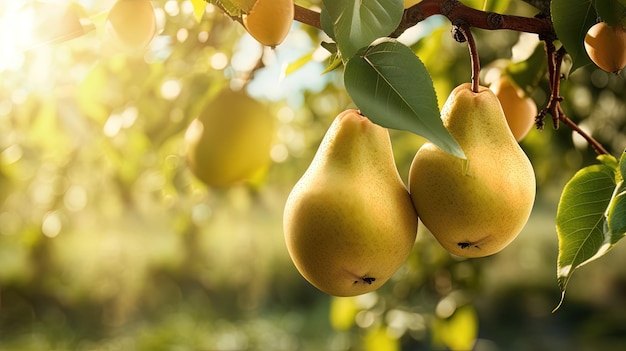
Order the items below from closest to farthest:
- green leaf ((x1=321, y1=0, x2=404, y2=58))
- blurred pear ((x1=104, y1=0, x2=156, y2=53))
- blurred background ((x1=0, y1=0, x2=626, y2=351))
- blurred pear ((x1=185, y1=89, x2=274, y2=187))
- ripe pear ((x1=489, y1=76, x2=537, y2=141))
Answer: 1. green leaf ((x1=321, y1=0, x2=404, y2=58))
2. blurred pear ((x1=104, y1=0, x2=156, y2=53))
3. ripe pear ((x1=489, y1=76, x2=537, y2=141))
4. blurred pear ((x1=185, y1=89, x2=274, y2=187))
5. blurred background ((x1=0, y1=0, x2=626, y2=351))

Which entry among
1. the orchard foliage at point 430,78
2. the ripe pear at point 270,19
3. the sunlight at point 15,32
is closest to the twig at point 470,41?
the orchard foliage at point 430,78

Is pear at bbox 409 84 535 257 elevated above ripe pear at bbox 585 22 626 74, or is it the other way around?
ripe pear at bbox 585 22 626 74

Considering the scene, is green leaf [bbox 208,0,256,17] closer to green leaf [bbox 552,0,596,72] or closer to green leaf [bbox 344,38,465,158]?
green leaf [bbox 344,38,465,158]

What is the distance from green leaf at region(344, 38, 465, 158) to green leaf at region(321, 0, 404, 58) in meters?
0.02

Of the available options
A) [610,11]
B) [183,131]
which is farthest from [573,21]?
[183,131]

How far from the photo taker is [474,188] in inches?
16.5

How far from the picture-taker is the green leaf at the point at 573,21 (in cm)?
43

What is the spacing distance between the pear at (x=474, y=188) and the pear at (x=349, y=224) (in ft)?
0.07

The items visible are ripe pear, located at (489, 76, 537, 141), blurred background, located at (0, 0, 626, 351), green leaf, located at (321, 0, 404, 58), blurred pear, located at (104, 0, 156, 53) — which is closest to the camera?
green leaf, located at (321, 0, 404, 58)

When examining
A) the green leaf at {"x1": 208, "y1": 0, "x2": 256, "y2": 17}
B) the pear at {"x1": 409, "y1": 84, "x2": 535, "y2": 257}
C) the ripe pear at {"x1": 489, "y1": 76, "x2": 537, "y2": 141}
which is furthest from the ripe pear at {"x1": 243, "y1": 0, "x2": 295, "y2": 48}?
the ripe pear at {"x1": 489, "y1": 76, "x2": 537, "y2": 141}

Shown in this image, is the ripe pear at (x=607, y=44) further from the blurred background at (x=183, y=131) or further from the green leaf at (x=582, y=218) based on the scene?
the blurred background at (x=183, y=131)

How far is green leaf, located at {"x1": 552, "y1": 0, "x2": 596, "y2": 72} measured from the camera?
0.43m

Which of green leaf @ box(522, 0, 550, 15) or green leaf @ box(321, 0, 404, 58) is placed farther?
green leaf @ box(522, 0, 550, 15)

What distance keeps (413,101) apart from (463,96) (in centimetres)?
13
